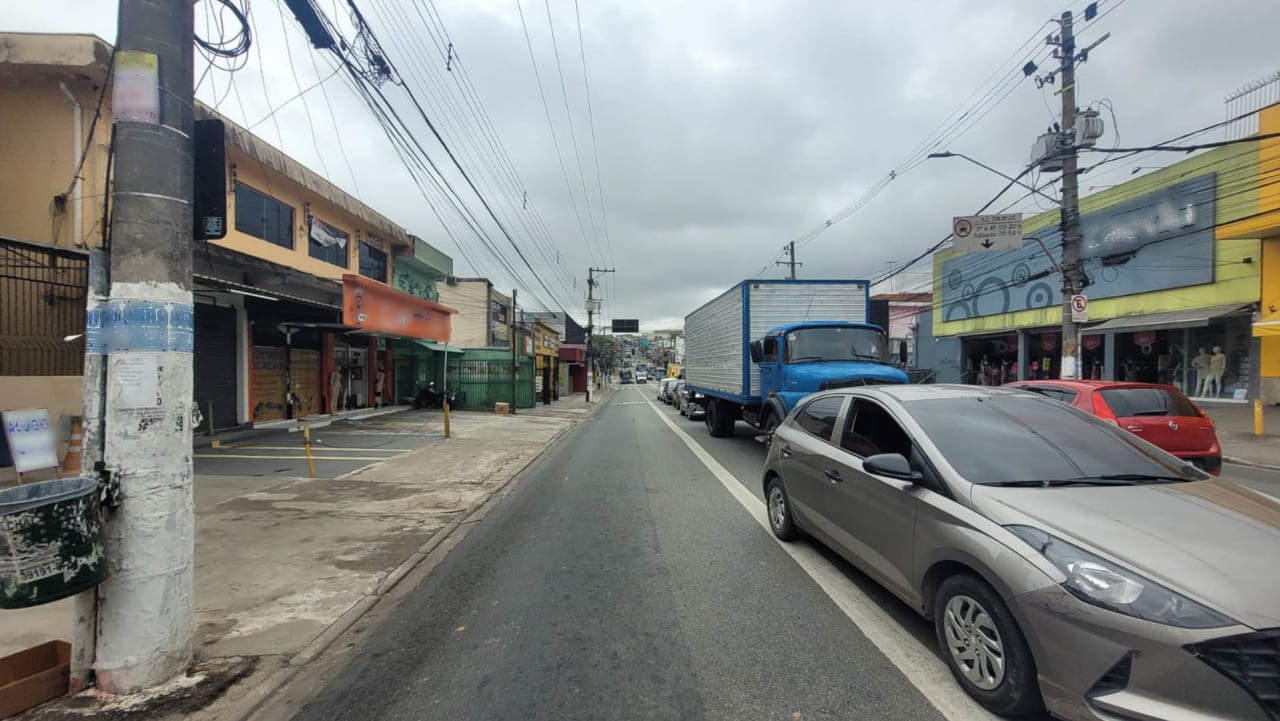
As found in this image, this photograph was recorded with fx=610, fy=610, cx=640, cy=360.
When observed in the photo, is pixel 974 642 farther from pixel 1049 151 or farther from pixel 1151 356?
pixel 1151 356

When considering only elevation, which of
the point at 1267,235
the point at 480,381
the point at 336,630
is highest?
the point at 1267,235

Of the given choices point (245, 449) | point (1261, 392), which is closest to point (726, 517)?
point (245, 449)

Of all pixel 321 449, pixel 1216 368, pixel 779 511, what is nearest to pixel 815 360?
pixel 779 511

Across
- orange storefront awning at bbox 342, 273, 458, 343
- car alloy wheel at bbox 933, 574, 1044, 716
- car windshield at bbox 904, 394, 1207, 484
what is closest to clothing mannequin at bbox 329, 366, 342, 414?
orange storefront awning at bbox 342, 273, 458, 343

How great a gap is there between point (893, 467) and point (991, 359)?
3264 centimetres

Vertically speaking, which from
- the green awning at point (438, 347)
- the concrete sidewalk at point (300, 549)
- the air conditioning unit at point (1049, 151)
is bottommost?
the concrete sidewalk at point (300, 549)

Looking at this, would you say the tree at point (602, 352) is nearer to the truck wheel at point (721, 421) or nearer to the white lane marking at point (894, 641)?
the truck wheel at point (721, 421)

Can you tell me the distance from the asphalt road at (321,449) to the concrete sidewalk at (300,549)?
0.65 meters

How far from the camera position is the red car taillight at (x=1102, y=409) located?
23.2ft

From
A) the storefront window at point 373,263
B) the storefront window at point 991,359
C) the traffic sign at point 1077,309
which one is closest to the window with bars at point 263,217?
the storefront window at point 373,263

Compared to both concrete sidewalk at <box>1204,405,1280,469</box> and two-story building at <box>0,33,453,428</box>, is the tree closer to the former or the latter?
two-story building at <box>0,33,453,428</box>

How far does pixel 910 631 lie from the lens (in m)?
3.86

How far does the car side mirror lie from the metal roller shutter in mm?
14551

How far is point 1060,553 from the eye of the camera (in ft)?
8.75
